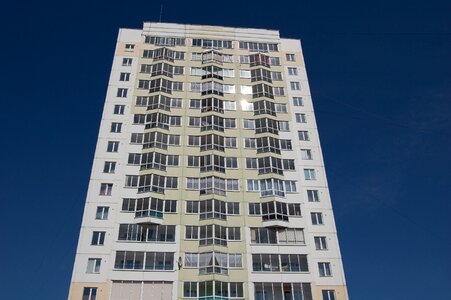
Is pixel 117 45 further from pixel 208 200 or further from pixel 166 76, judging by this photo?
pixel 208 200

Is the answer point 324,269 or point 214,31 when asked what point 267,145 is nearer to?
point 324,269

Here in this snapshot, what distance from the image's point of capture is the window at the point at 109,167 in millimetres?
64125

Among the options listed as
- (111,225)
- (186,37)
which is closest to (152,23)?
(186,37)

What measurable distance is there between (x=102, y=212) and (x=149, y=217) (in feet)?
22.2

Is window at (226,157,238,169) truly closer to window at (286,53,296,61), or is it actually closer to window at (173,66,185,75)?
window at (173,66,185,75)

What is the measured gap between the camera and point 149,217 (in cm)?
5966

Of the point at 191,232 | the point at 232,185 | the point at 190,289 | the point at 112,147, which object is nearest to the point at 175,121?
the point at 112,147

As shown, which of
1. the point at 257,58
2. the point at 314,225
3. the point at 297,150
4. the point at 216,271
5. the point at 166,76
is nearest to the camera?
the point at 216,271

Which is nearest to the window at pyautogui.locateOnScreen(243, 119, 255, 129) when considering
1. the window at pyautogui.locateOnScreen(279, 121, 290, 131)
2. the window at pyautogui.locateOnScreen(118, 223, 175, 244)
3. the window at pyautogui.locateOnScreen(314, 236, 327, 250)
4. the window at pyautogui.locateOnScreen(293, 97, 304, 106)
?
the window at pyautogui.locateOnScreen(279, 121, 290, 131)

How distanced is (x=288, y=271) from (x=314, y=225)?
26.7ft

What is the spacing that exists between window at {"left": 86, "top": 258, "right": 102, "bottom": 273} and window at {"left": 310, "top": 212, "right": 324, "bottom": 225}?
3044 cm

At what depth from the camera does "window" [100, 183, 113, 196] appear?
6194 centimetres

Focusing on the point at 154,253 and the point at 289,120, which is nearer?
the point at 154,253

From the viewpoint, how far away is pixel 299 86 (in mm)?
78188
